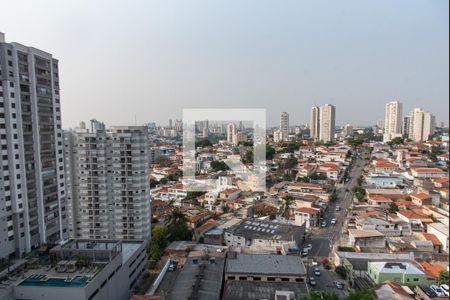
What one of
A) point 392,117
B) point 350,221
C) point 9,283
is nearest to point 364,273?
point 350,221

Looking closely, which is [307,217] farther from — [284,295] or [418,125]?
[418,125]

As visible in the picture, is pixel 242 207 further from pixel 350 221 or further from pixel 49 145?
pixel 49 145

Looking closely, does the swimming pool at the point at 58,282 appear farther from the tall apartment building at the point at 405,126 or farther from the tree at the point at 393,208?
the tall apartment building at the point at 405,126

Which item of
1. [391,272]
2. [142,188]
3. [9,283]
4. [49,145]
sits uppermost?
[49,145]

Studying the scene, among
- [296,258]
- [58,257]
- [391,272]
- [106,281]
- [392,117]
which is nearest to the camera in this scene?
[106,281]

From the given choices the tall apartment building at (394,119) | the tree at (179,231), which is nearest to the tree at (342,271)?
the tree at (179,231)

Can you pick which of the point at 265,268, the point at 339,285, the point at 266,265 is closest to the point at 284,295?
the point at 265,268

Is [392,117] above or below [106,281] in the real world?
above

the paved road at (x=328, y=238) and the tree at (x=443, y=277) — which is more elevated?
the tree at (x=443, y=277)

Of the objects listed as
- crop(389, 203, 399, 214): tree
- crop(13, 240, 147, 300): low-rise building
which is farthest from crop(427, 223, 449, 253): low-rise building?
crop(13, 240, 147, 300): low-rise building
